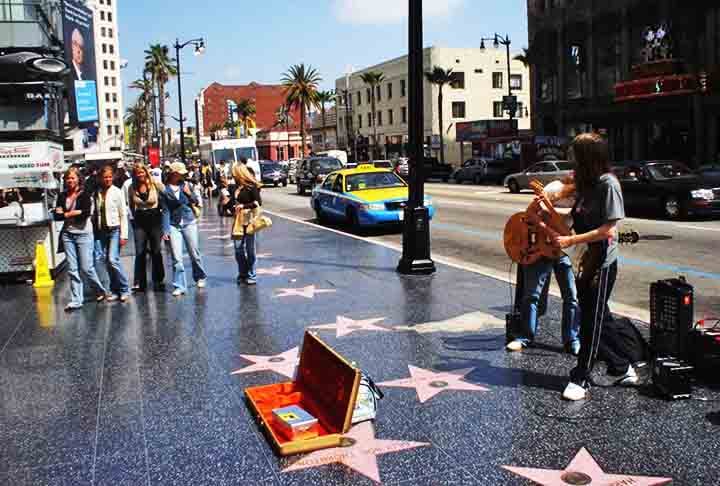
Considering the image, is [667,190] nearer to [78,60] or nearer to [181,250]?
[181,250]

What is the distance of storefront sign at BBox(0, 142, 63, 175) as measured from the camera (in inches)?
452

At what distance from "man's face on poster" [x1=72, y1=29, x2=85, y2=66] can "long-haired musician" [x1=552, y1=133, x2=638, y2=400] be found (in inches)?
1445

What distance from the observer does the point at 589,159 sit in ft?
16.5

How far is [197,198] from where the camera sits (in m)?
10.2

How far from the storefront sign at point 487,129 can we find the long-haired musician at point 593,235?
48.3 meters

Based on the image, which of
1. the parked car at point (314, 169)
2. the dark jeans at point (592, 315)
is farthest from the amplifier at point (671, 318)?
the parked car at point (314, 169)

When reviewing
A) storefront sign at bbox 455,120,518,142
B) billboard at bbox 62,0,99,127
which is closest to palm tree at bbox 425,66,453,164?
storefront sign at bbox 455,120,518,142

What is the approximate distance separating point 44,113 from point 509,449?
24.7 meters

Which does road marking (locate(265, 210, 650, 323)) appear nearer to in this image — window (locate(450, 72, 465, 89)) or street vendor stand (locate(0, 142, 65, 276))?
street vendor stand (locate(0, 142, 65, 276))

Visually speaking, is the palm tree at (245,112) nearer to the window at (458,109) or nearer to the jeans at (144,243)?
the window at (458,109)

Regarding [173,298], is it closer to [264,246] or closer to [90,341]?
[90,341]

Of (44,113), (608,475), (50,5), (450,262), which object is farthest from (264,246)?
(50,5)

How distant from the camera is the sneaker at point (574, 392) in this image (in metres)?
5.23

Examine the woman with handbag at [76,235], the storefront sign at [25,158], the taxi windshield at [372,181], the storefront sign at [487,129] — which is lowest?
the woman with handbag at [76,235]
